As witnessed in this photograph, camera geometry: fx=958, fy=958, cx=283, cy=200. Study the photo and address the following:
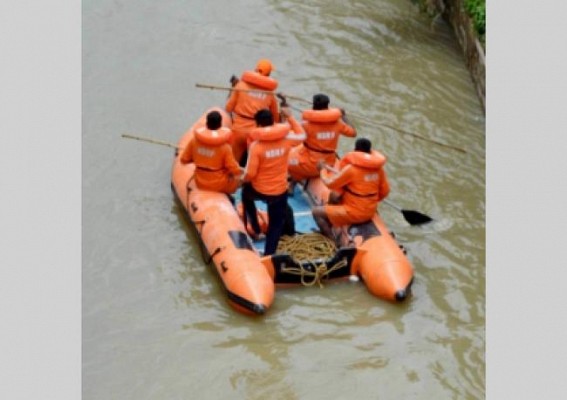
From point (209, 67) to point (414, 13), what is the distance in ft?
12.5

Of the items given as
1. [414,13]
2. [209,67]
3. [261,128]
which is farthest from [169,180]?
[414,13]

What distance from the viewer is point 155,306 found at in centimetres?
786

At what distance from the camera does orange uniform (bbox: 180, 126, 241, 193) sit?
809 centimetres

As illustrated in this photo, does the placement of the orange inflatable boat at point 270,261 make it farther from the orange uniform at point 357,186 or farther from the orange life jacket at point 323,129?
the orange life jacket at point 323,129

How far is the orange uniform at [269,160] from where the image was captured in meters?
7.88

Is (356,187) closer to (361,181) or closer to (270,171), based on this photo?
(361,181)

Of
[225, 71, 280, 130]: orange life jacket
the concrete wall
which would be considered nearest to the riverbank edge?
the concrete wall

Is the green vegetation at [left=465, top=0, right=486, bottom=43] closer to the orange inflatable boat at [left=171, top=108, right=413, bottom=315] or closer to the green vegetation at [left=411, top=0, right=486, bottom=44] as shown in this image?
the green vegetation at [left=411, top=0, right=486, bottom=44]

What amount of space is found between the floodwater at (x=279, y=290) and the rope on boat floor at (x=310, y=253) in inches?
6.4

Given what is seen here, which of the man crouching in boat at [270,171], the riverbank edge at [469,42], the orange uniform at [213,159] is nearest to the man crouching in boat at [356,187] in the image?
the man crouching in boat at [270,171]

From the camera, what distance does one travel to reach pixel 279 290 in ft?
26.4

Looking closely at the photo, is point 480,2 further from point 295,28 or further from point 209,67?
point 209,67

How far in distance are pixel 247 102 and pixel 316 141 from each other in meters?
0.78

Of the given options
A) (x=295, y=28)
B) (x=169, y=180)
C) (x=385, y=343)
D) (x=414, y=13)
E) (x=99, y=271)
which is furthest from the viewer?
(x=414, y=13)
